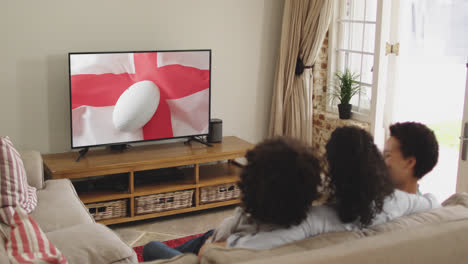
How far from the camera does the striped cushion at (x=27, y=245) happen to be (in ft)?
5.81

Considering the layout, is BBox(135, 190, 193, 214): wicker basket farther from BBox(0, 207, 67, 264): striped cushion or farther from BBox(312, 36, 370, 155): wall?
BBox(0, 207, 67, 264): striped cushion

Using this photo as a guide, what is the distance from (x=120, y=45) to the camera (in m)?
4.17

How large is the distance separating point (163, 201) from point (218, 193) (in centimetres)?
47

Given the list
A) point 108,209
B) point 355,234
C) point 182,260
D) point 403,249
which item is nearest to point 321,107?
point 108,209

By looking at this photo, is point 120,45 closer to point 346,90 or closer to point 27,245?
point 346,90

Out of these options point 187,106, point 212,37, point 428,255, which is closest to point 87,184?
point 187,106

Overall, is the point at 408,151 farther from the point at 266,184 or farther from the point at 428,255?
the point at 266,184

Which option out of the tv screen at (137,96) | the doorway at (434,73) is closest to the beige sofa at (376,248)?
the doorway at (434,73)

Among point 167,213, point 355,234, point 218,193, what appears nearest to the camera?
point 355,234

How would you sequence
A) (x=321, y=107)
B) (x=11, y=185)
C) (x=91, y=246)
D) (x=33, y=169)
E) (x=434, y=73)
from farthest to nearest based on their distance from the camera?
(x=321, y=107) → (x=434, y=73) → (x=33, y=169) → (x=11, y=185) → (x=91, y=246)

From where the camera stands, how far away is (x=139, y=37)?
4230 millimetres

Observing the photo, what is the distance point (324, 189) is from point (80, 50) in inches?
111

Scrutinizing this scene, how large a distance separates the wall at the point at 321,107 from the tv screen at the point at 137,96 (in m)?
1.06

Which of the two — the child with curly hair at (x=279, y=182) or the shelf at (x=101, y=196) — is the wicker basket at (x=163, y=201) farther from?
the child with curly hair at (x=279, y=182)
